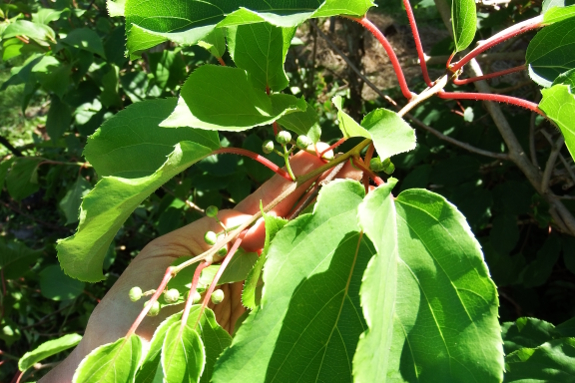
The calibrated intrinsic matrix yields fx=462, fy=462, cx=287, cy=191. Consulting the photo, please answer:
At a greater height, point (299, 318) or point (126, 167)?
point (126, 167)

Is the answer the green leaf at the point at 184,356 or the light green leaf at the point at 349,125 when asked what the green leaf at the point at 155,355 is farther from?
the light green leaf at the point at 349,125

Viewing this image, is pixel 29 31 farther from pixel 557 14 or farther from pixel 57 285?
pixel 557 14

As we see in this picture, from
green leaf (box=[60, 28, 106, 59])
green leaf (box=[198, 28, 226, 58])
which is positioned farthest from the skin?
green leaf (box=[60, 28, 106, 59])

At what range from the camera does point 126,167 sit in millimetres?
1043

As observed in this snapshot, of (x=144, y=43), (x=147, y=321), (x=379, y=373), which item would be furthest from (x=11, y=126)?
(x=379, y=373)

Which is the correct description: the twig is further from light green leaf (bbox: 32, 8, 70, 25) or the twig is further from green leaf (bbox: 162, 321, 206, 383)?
light green leaf (bbox: 32, 8, 70, 25)

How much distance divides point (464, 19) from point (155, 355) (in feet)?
3.02

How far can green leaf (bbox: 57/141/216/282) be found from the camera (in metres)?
0.83

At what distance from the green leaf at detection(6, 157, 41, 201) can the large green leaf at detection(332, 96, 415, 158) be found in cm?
194

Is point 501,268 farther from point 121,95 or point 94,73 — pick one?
point 94,73

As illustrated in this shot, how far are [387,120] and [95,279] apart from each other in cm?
71

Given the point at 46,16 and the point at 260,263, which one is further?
the point at 46,16

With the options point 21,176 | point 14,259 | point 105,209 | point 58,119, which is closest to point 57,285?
point 14,259

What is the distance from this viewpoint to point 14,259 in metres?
2.29
